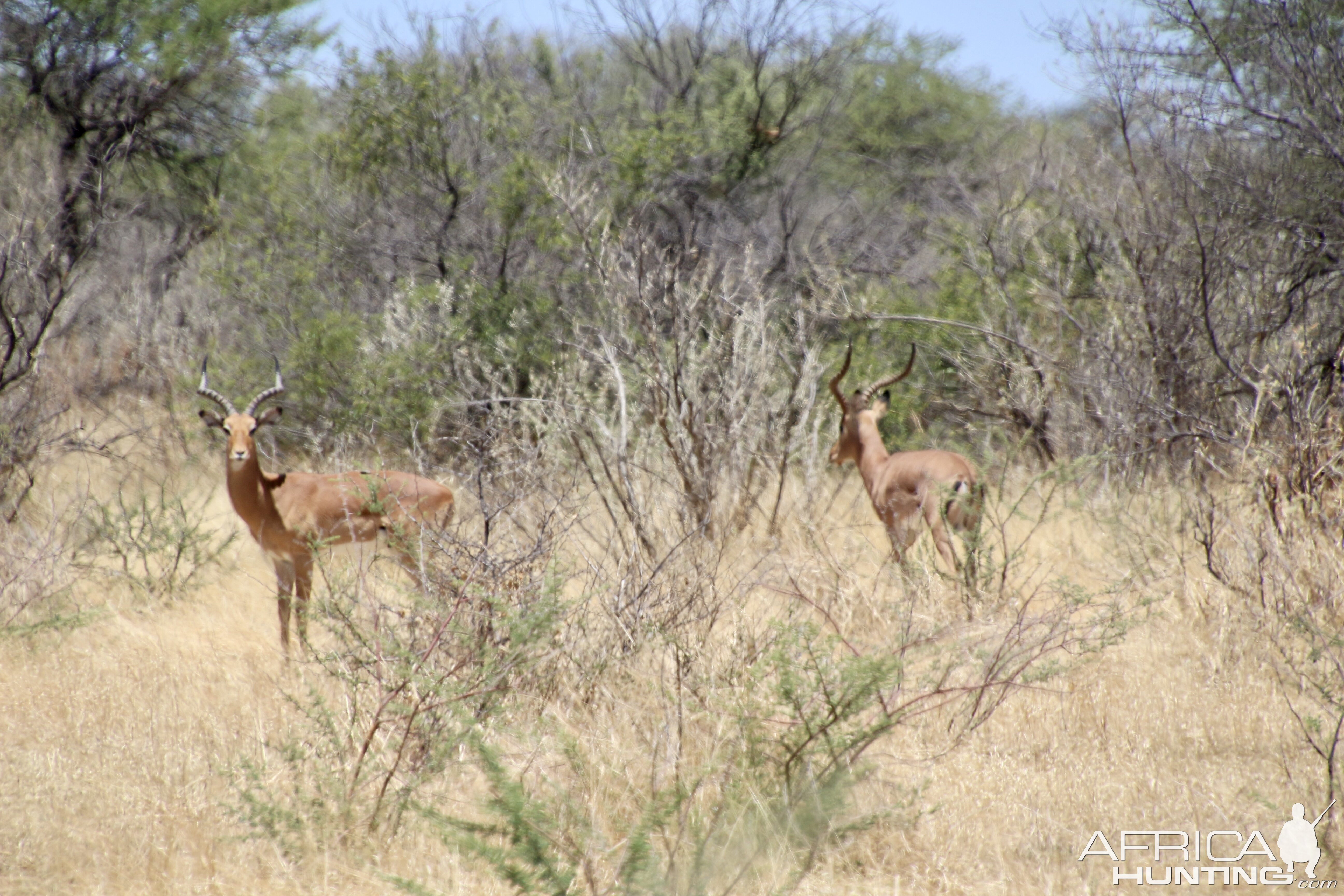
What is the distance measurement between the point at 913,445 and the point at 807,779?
660 cm

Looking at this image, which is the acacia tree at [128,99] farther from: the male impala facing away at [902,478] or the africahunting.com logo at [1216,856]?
the africahunting.com logo at [1216,856]

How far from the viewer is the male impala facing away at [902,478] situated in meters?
6.21

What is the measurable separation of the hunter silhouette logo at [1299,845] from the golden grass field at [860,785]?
0.05m

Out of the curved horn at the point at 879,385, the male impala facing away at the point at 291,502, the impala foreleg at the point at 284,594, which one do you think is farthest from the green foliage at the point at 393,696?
the curved horn at the point at 879,385

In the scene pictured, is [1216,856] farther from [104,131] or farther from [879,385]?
[104,131]

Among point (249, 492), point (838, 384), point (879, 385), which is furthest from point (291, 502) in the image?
point (879, 385)

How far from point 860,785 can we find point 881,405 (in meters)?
4.45

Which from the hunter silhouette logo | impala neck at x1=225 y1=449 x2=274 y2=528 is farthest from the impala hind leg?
impala neck at x1=225 y1=449 x2=274 y2=528

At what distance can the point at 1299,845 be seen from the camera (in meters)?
3.15

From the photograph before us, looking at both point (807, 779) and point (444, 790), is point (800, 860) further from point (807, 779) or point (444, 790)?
point (444, 790)

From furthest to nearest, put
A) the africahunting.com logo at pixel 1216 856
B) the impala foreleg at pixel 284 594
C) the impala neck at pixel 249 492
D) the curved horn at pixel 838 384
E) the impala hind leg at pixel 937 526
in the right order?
the curved horn at pixel 838 384 → the impala neck at pixel 249 492 → the impala hind leg at pixel 937 526 → the impala foreleg at pixel 284 594 → the africahunting.com logo at pixel 1216 856

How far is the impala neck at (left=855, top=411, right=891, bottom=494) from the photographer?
24.3 feet

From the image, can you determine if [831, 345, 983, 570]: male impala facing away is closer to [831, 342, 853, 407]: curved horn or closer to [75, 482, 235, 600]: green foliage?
[831, 342, 853, 407]: curved horn

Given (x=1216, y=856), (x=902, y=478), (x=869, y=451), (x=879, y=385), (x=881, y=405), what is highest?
(x=879, y=385)
